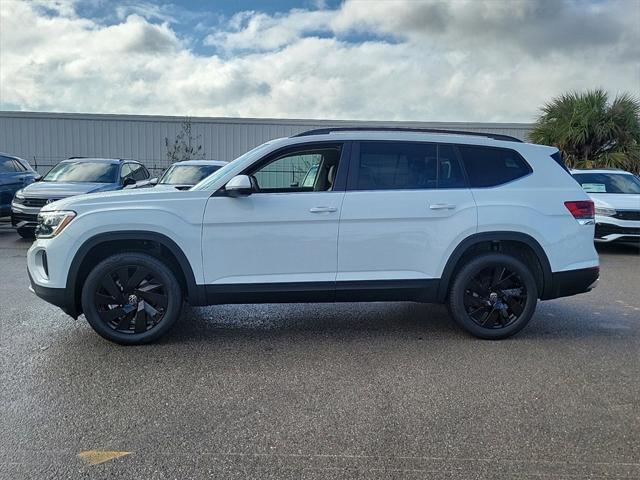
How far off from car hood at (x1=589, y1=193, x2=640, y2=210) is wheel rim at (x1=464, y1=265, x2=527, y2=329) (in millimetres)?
6444

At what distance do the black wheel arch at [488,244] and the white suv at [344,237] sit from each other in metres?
0.01

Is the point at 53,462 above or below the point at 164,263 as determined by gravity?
below

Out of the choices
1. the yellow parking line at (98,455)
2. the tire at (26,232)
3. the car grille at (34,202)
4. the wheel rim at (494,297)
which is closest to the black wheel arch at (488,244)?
the wheel rim at (494,297)

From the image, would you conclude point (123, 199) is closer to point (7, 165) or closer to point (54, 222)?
point (54, 222)

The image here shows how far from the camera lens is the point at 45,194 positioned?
10469mm

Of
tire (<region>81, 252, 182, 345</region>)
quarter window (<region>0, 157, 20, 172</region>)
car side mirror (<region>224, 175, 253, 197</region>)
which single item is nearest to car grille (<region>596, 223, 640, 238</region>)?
car side mirror (<region>224, 175, 253, 197</region>)

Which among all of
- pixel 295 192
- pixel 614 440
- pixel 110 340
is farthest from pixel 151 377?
pixel 614 440

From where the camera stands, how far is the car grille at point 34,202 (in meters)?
10.4

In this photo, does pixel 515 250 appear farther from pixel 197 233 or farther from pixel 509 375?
pixel 197 233

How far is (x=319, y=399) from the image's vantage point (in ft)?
11.9

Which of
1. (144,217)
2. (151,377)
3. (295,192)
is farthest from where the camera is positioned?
(295,192)

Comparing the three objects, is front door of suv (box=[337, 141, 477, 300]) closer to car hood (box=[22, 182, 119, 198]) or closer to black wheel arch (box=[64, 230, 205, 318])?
black wheel arch (box=[64, 230, 205, 318])

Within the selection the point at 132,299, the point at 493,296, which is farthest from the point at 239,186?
the point at 493,296

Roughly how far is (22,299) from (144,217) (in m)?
2.77
